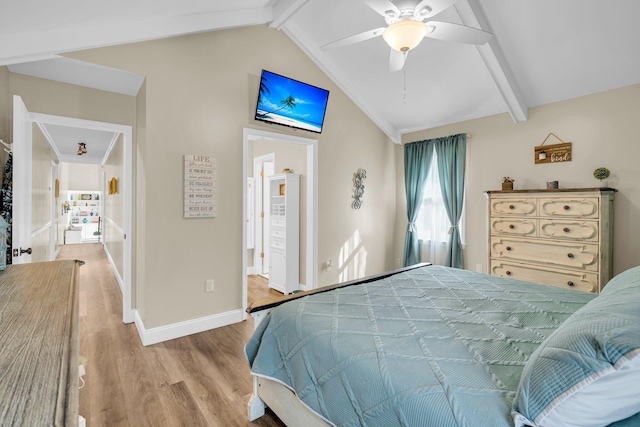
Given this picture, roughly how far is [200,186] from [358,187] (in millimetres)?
2332

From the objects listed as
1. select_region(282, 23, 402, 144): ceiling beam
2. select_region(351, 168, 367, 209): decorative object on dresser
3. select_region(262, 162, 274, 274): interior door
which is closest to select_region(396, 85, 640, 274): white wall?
select_region(282, 23, 402, 144): ceiling beam

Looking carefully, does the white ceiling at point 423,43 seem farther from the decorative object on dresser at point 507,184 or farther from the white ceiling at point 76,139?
the white ceiling at point 76,139

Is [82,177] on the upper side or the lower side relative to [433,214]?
upper

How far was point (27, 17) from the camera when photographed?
2037mm

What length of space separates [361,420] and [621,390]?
2.52ft

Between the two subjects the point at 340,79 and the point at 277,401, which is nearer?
the point at 277,401

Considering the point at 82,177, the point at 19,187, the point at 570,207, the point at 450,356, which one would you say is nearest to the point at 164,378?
the point at 19,187

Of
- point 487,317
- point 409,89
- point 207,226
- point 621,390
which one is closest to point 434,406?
point 621,390

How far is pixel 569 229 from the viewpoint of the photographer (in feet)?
10.1

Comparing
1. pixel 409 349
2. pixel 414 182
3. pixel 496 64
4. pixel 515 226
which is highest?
pixel 496 64

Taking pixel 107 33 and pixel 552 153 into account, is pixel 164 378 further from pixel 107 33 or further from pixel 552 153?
pixel 552 153

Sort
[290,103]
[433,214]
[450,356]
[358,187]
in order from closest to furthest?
[450,356], [290,103], [358,187], [433,214]

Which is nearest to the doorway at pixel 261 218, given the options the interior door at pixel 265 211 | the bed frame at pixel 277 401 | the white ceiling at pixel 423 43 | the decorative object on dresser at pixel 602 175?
the interior door at pixel 265 211

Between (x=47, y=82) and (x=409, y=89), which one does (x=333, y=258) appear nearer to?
(x=409, y=89)
